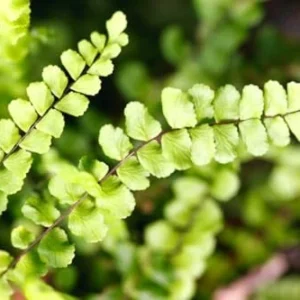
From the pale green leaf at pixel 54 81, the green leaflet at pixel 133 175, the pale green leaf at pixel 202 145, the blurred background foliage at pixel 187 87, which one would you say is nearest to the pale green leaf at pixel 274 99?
the pale green leaf at pixel 202 145

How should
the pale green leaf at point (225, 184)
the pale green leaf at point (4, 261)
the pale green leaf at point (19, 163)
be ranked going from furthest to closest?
the pale green leaf at point (225, 184), the pale green leaf at point (4, 261), the pale green leaf at point (19, 163)

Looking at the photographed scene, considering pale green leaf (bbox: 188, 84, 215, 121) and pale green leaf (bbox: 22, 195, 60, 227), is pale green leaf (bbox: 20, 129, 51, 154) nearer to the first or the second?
pale green leaf (bbox: 22, 195, 60, 227)

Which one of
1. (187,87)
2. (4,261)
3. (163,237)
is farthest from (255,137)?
(187,87)

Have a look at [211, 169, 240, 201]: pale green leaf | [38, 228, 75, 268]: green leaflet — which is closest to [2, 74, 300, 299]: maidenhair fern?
[38, 228, 75, 268]: green leaflet

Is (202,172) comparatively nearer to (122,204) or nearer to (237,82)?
(237,82)

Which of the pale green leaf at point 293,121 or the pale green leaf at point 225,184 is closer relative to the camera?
the pale green leaf at point 293,121

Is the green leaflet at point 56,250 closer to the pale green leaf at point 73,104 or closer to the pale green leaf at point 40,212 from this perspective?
the pale green leaf at point 40,212

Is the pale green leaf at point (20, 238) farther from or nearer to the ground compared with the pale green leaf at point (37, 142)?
nearer to the ground
